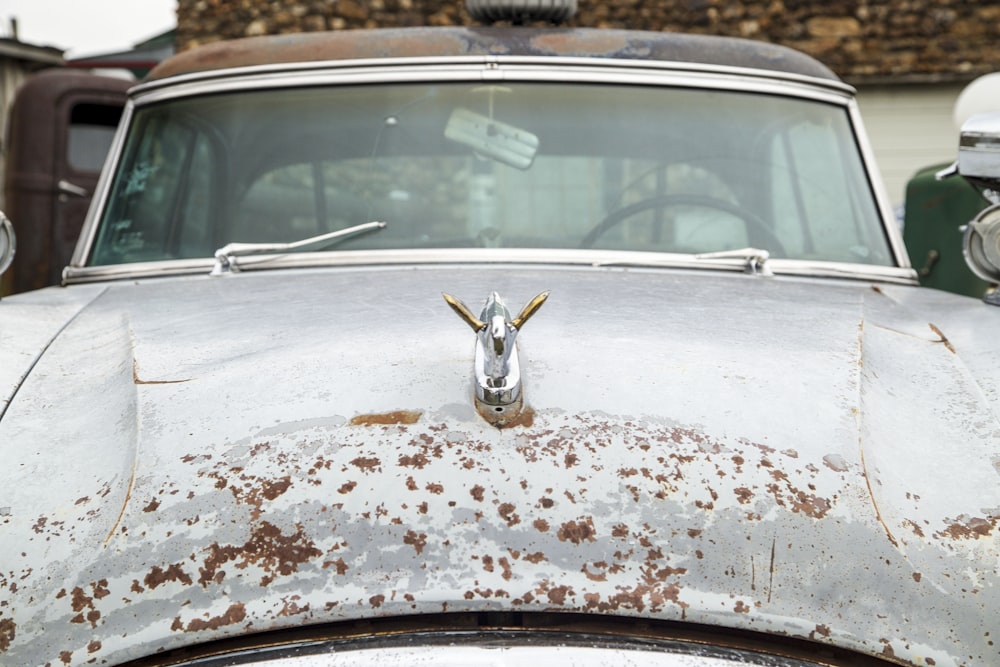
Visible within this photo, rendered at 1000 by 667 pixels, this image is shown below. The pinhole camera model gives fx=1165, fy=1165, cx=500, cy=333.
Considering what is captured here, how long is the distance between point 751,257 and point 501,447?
120cm

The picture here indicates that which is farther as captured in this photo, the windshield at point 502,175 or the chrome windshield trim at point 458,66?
the chrome windshield trim at point 458,66

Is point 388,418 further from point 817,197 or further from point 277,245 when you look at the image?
point 817,197

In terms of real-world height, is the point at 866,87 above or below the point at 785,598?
below

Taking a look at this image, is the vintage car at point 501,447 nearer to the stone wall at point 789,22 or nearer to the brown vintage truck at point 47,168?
the brown vintage truck at point 47,168

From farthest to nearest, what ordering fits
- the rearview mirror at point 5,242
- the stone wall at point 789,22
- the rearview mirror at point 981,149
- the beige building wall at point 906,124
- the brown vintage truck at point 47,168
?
the beige building wall at point 906,124, the stone wall at point 789,22, the brown vintage truck at point 47,168, the rearview mirror at point 5,242, the rearview mirror at point 981,149

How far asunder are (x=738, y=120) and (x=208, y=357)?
4.92 feet

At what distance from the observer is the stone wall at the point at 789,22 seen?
11.1m

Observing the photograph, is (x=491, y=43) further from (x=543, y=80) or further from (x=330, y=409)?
(x=330, y=409)

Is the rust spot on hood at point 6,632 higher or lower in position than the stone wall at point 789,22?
higher

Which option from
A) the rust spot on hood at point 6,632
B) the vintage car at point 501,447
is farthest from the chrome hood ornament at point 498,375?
the rust spot on hood at point 6,632

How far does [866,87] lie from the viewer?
37.8 feet

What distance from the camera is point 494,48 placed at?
9.00ft

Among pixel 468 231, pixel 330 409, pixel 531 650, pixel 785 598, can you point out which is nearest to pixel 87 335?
pixel 330 409

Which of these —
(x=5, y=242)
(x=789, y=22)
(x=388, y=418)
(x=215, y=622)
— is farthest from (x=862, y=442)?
(x=789, y=22)
